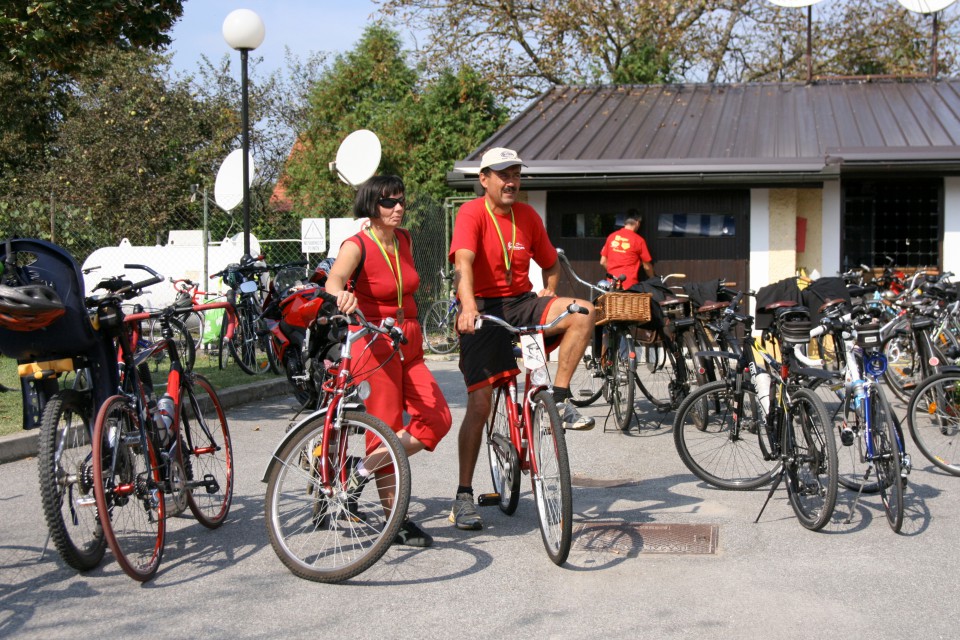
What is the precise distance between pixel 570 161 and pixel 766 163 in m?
2.57

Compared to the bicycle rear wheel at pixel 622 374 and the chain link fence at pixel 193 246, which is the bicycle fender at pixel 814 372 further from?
the chain link fence at pixel 193 246

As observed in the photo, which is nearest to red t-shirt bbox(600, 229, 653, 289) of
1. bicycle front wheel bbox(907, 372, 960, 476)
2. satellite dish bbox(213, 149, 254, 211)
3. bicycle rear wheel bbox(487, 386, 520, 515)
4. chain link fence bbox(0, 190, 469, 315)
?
chain link fence bbox(0, 190, 469, 315)

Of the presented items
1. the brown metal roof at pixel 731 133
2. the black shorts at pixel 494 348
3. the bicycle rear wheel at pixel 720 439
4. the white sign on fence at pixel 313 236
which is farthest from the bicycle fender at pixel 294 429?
the brown metal roof at pixel 731 133

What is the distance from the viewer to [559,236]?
50.5 ft

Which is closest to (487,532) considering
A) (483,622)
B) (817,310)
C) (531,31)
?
(483,622)

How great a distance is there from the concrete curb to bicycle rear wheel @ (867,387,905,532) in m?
5.19

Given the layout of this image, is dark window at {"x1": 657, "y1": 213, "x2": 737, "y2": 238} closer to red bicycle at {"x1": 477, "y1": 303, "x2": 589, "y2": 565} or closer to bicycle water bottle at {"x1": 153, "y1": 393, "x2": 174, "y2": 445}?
red bicycle at {"x1": 477, "y1": 303, "x2": 589, "y2": 565}

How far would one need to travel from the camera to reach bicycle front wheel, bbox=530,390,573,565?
4.82 metres

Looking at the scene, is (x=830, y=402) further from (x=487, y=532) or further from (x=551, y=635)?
(x=551, y=635)

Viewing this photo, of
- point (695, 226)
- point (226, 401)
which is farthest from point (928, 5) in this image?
point (226, 401)

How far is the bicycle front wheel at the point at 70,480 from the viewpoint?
4.61m

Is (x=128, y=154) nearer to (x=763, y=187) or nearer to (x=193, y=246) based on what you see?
(x=193, y=246)

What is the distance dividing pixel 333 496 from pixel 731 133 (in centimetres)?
1244

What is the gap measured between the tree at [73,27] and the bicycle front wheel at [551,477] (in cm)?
589
